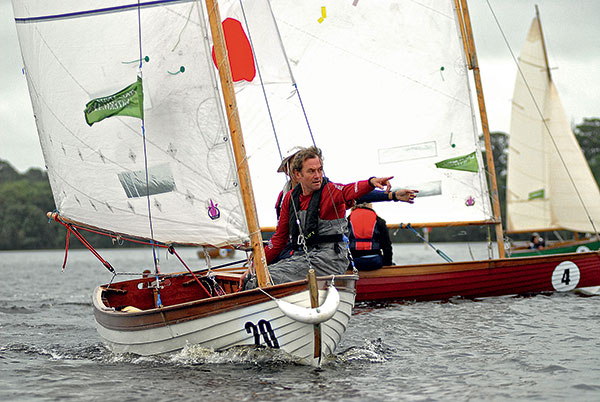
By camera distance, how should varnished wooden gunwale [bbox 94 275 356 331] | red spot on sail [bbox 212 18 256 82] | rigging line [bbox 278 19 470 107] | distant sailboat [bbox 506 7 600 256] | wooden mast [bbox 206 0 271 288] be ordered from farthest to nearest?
distant sailboat [bbox 506 7 600 256] → rigging line [bbox 278 19 470 107] → red spot on sail [bbox 212 18 256 82] → wooden mast [bbox 206 0 271 288] → varnished wooden gunwale [bbox 94 275 356 331]

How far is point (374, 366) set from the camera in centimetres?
667

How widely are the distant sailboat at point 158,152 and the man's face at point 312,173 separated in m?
0.53

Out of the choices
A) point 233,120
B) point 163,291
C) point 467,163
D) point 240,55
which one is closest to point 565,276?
point 467,163

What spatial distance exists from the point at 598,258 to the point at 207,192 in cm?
789

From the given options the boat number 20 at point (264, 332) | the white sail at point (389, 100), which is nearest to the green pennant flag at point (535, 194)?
the white sail at point (389, 100)

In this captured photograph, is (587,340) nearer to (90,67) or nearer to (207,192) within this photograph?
(207,192)

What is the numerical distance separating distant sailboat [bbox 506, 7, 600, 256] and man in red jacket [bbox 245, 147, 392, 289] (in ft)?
52.9

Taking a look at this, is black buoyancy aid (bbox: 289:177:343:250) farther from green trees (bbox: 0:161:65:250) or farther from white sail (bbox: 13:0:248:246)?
green trees (bbox: 0:161:65:250)

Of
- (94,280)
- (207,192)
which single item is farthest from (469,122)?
(94,280)

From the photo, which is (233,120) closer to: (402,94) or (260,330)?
(260,330)

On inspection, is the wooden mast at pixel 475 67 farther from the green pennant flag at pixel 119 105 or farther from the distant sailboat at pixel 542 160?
the distant sailboat at pixel 542 160

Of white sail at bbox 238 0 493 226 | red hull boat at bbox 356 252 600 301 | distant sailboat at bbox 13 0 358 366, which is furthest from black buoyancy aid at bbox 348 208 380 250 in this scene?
distant sailboat at bbox 13 0 358 366

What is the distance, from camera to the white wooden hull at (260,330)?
605 centimetres

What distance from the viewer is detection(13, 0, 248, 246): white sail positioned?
695 centimetres
